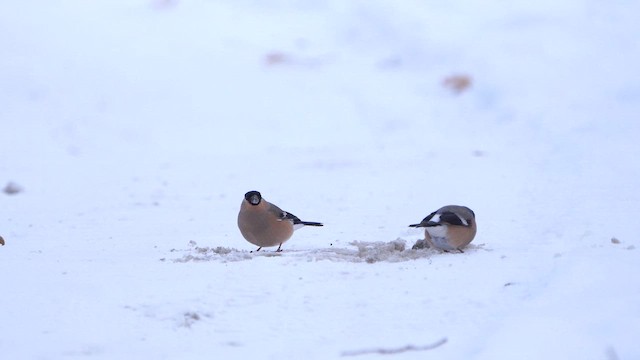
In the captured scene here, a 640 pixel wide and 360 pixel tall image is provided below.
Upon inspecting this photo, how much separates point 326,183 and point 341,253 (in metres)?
4.22

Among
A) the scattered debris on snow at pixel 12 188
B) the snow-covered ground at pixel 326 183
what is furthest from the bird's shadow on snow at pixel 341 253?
the scattered debris on snow at pixel 12 188

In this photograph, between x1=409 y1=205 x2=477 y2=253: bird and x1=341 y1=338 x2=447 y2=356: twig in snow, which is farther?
x1=409 y1=205 x2=477 y2=253: bird

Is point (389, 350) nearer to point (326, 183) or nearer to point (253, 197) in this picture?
point (253, 197)

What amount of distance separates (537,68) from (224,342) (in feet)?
36.7

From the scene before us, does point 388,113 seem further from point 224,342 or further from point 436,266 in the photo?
point 224,342

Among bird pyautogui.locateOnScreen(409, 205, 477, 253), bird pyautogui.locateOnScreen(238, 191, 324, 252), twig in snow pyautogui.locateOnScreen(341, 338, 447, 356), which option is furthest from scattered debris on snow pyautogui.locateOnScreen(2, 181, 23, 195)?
twig in snow pyautogui.locateOnScreen(341, 338, 447, 356)

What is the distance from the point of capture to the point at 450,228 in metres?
6.88

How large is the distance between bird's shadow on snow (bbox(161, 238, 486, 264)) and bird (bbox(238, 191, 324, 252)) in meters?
0.11

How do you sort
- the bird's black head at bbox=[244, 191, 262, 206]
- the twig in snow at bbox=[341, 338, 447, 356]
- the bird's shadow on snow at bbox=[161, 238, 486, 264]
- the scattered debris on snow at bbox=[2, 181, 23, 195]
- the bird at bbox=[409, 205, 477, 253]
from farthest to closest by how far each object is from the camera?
the scattered debris on snow at bbox=[2, 181, 23, 195] < the bird's black head at bbox=[244, 191, 262, 206] < the bird at bbox=[409, 205, 477, 253] < the bird's shadow on snow at bbox=[161, 238, 486, 264] < the twig in snow at bbox=[341, 338, 447, 356]

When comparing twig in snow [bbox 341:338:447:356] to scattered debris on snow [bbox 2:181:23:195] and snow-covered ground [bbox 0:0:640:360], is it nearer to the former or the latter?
snow-covered ground [bbox 0:0:640:360]

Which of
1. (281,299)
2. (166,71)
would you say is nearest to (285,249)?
(281,299)

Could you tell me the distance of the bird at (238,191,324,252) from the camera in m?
7.23

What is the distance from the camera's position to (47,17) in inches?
650

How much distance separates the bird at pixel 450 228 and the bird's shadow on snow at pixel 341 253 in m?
0.08
